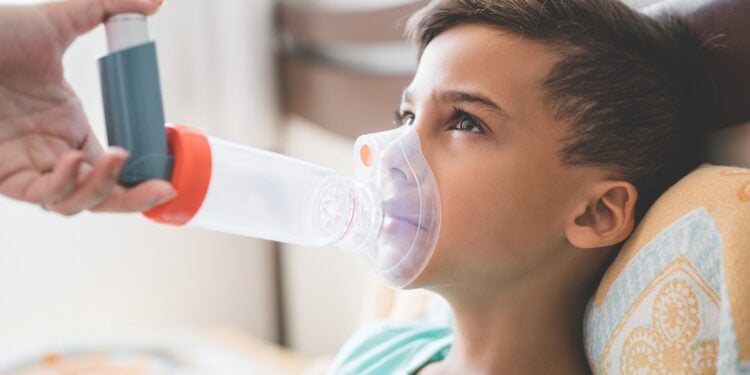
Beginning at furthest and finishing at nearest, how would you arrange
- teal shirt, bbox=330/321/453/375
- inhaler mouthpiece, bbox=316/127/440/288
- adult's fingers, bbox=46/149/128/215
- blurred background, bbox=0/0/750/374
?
blurred background, bbox=0/0/750/374, teal shirt, bbox=330/321/453/375, inhaler mouthpiece, bbox=316/127/440/288, adult's fingers, bbox=46/149/128/215

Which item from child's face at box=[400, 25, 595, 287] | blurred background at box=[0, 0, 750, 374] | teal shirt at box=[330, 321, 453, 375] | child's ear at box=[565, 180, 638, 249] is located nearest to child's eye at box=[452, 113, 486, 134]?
child's face at box=[400, 25, 595, 287]

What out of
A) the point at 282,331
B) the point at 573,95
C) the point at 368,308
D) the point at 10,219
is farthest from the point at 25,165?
the point at 282,331

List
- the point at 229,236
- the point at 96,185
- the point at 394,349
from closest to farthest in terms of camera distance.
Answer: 1. the point at 96,185
2. the point at 394,349
3. the point at 229,236

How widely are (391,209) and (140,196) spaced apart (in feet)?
1.24

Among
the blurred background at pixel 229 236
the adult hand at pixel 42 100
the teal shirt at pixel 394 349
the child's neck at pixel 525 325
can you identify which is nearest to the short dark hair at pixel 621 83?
the child's neck at pixel 525 325

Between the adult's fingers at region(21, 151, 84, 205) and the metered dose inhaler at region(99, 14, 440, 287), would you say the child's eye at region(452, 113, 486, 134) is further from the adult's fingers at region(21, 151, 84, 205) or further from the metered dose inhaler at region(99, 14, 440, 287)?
the adult's fingers at region(21, 151, 84, 205)

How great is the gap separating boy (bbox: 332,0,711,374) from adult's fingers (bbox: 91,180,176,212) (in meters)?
0.40

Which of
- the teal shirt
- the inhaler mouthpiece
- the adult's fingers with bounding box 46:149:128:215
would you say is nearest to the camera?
the adult's fingers with bounding box 46:149:128:215

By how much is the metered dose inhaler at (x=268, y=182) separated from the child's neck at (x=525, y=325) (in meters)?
0.12

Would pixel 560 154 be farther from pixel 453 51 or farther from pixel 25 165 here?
pixel 25 165

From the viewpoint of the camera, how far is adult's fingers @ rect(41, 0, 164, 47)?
80cm

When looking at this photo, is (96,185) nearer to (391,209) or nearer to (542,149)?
(391,209)

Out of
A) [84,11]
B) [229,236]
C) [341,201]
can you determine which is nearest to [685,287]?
[341,201]

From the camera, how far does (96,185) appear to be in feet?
2.34
